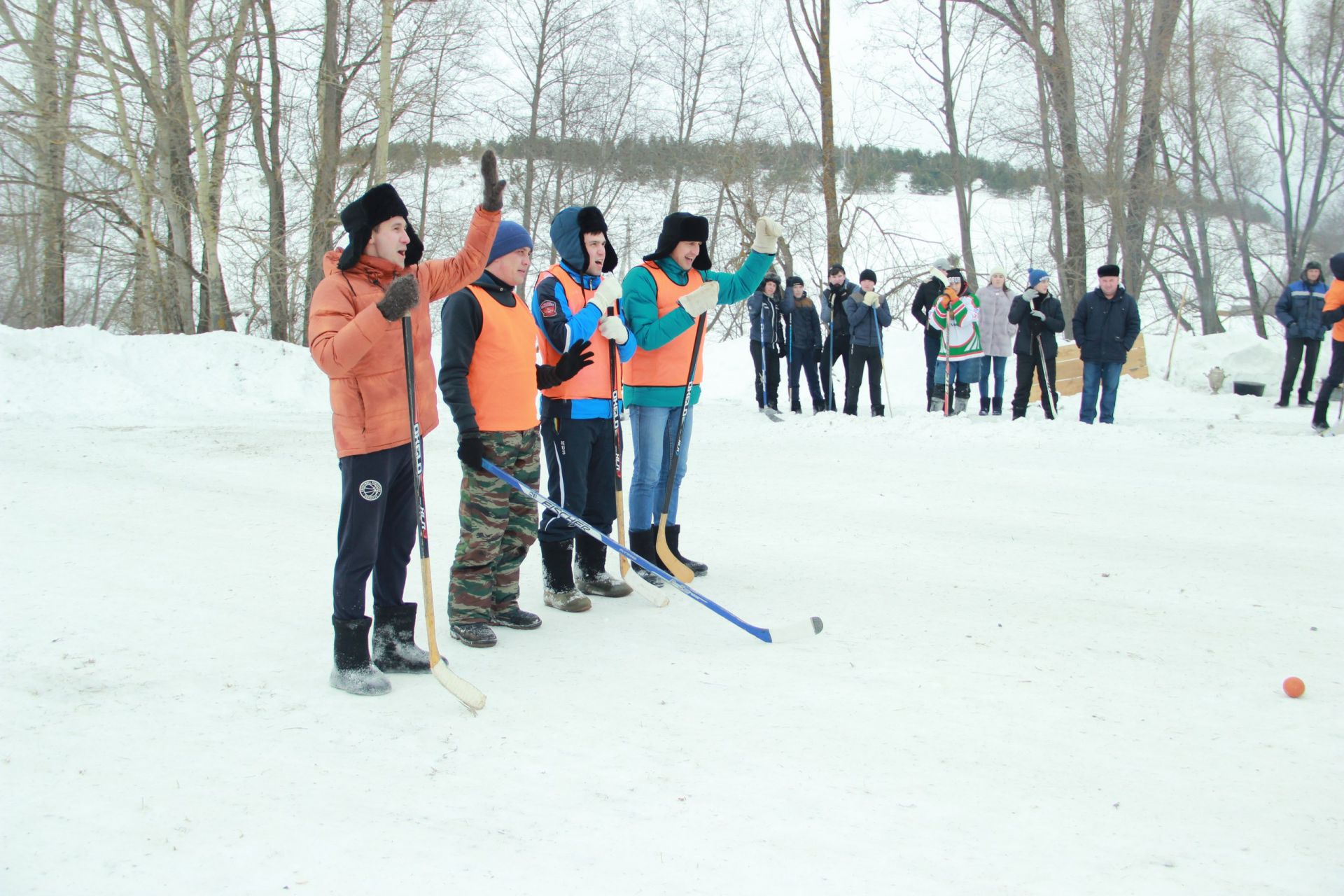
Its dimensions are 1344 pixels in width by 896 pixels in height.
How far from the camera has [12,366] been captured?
1230cm

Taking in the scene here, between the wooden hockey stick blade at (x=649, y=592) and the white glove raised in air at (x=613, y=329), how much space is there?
4.03 feet

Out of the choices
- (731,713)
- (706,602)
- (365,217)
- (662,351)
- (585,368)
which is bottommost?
(731,713)

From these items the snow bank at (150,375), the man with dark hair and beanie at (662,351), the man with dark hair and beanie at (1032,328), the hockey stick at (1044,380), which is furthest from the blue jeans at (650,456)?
the snow bank at (150,375)

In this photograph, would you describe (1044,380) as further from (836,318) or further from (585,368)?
(585,368)

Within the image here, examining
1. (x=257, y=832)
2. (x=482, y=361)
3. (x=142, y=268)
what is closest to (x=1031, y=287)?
(x=482, y=361)

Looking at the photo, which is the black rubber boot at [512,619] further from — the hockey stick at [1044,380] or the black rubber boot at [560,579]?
the hockey stick at [1044,380]

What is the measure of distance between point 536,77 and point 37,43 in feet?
43.9

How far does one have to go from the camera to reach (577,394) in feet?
15.6

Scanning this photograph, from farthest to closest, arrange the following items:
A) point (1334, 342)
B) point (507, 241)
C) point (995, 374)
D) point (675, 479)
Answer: point (995, 374), point (1334, 342), point (675, 479), point (507, 241)

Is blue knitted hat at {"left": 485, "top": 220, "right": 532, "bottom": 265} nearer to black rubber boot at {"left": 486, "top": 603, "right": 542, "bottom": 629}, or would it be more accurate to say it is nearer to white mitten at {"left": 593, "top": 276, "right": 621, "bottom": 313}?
white mitten at {"left": 593, "top": 276, "right": 621, "bottom": 313}

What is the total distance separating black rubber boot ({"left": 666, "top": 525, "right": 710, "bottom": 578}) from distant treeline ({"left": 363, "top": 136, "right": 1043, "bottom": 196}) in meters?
18.4

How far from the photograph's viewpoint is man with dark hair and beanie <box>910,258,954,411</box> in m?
12.8

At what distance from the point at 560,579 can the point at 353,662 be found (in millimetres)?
1356

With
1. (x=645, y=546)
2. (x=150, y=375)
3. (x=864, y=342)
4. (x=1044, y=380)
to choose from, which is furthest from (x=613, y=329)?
(x=150, y=375)
